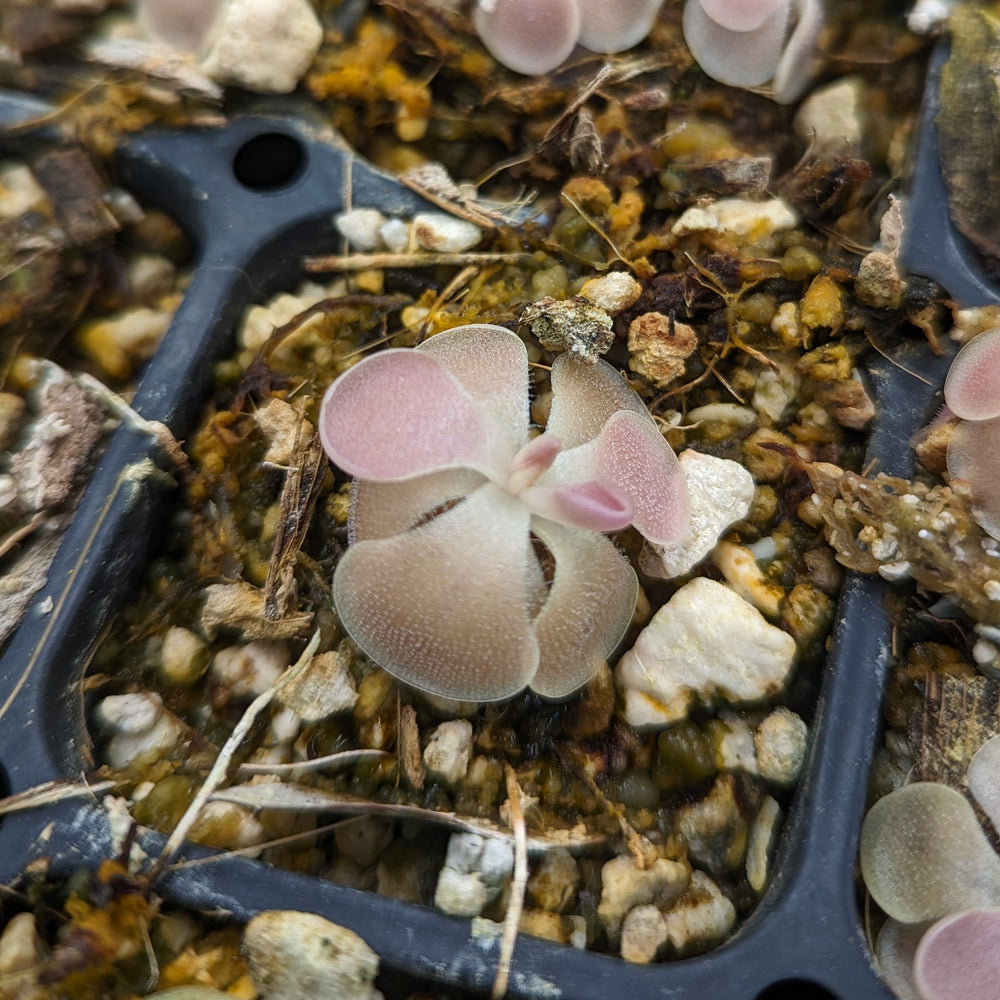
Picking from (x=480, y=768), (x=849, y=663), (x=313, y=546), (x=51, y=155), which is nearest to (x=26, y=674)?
(x=313, y=546)

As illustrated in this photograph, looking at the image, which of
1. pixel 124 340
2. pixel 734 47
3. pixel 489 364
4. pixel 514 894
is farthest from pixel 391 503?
pixel 734 47

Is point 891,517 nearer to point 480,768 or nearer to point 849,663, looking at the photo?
point 849,663

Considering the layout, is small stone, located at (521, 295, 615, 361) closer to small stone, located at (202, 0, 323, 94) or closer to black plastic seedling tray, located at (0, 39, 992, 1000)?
black plastic seedling tray, located at (0, 39, 992, 1000)

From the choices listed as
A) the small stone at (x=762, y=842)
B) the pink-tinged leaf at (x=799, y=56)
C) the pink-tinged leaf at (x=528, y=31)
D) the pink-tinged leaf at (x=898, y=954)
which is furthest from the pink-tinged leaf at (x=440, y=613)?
the pink-tinged leaf at (x=799, y=56)

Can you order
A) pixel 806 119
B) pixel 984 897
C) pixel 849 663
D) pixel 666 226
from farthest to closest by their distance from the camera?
pixel 806 119, pixel 666 226, pixel 849 663, pixel 984 897

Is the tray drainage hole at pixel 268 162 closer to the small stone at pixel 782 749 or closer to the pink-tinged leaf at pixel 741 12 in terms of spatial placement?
the pink-tinged leaf at pixel 741 12
